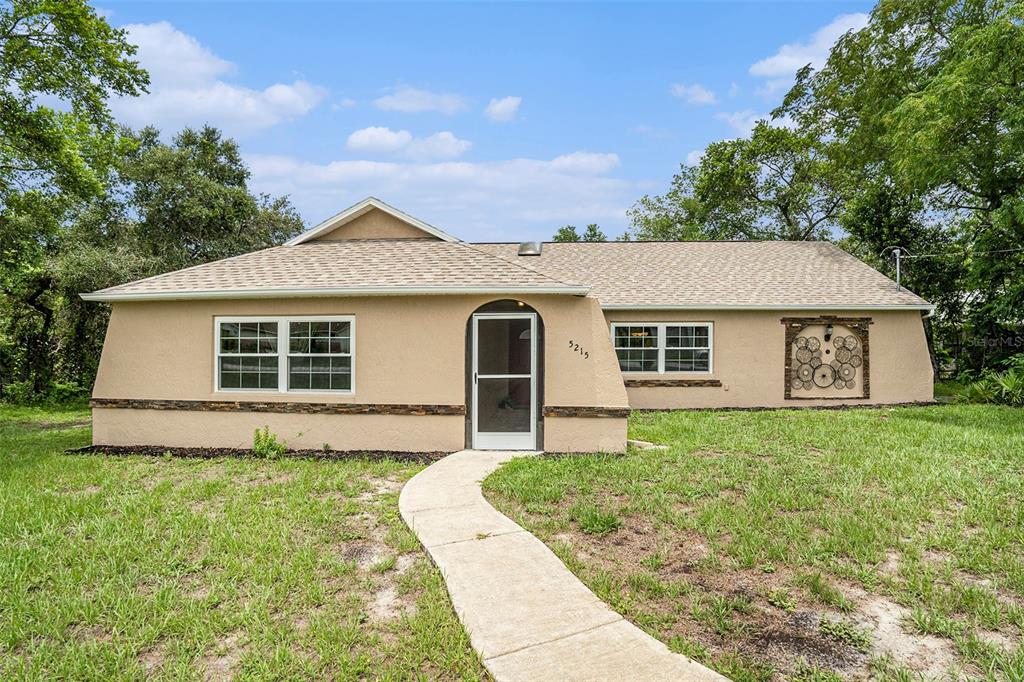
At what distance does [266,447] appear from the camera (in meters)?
8.26

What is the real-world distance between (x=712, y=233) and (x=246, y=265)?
27.6 metres

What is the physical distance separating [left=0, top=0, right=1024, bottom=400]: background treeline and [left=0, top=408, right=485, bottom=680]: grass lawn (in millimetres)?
8894

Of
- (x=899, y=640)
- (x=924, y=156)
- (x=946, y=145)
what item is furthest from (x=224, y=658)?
(x=946, y=145)

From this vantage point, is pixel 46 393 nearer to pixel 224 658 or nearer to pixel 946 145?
pixel 224 658

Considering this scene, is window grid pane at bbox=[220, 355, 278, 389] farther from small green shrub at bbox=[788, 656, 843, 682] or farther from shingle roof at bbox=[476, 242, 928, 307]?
small green shrub at bbox=[788, 656, 843, 682]

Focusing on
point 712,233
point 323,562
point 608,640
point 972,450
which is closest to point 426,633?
point 608,640

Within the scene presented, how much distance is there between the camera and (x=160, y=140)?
66.5 ft

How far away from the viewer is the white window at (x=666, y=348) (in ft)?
43.1

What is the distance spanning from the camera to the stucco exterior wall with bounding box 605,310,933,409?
13008 mm

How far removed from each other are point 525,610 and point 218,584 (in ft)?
7.92

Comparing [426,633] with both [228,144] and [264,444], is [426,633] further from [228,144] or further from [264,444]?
[228,144]

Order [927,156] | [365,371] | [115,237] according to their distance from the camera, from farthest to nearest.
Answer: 1. [115,237]
2. [927,156]
3. [365,371]

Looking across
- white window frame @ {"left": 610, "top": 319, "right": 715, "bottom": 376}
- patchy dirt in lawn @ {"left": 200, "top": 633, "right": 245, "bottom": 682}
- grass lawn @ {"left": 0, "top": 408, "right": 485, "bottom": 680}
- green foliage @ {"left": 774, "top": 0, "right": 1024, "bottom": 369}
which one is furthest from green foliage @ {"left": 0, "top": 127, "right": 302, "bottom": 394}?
green foliage @ {"left": 774, "top": 0, "right": 1024, "bottom": 369}

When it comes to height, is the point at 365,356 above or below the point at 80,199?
below
